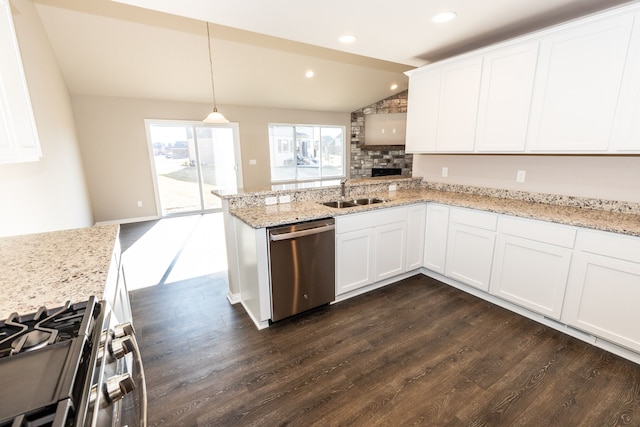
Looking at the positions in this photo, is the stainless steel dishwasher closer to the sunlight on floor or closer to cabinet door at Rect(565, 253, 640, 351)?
the sunlight on floor

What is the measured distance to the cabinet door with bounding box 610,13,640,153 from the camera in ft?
6.20

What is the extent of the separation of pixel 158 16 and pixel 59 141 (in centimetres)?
206

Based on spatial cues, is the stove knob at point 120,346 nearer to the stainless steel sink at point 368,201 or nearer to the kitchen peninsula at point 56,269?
the kitchen peninsula at point 56,269

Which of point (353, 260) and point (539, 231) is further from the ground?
point (539, 231)

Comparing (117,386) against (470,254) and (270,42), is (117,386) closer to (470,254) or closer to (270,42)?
(470,254)

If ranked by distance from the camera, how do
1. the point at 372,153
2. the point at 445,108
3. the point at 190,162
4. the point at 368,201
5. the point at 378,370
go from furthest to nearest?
→ 1. the point at 372,153
2. the point at 190,162
3. the point at 368,201
4. the point at 445,108
5. the point at 378,370

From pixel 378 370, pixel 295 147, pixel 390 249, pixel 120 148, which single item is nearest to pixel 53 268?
pixel 378 370

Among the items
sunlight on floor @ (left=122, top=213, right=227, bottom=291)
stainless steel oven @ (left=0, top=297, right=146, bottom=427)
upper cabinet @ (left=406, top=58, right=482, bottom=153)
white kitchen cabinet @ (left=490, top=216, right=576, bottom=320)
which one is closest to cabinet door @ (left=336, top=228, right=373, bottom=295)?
white kitchen cabinet @ (left=490, top=216, right=576, bottom=320)

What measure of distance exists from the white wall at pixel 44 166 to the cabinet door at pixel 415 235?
3231 millimetres

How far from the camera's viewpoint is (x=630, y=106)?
76.3 inches

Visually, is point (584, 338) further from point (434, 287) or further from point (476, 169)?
point (476, 169)

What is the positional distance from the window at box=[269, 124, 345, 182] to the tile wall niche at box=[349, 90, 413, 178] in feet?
1.22

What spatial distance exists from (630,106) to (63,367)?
3193mm

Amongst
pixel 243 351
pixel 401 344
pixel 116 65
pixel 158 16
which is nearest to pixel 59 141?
pixel 116 65
